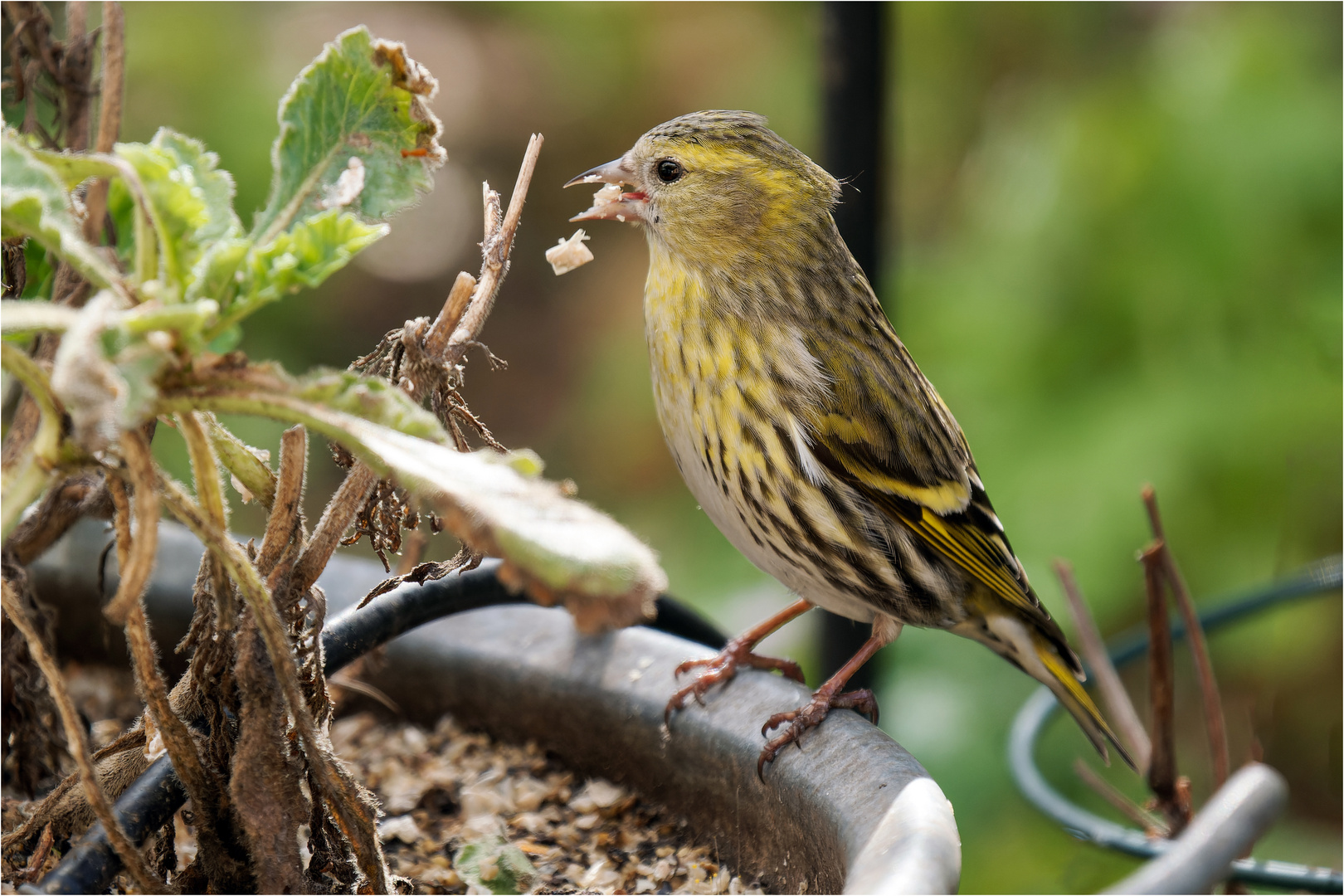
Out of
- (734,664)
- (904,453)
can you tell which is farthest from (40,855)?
(904,453)

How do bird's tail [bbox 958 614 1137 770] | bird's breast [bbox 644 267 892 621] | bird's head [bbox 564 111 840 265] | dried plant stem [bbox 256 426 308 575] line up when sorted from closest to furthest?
dried plant stem [bbox 256 426 308 575] → bird's breast [bbox 644 267 892 621] → bird's head [bbox 564 111 840 265] → bird's tail [bbox 958 614 1137 770]

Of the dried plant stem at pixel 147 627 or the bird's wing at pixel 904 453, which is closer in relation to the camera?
the dried plant stem at pixel 147 627

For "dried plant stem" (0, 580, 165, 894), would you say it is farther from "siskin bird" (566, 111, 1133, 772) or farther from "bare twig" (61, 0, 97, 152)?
"siskin bird" (566, 111, 1133, 772)

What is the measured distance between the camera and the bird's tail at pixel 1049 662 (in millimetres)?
1958

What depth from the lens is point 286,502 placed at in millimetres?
902

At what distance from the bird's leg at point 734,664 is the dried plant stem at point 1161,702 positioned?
442 mm

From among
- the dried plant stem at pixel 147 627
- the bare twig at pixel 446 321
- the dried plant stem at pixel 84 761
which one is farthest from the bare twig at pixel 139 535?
the bare twig at pixel 446 321

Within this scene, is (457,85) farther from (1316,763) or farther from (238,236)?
(238,236)

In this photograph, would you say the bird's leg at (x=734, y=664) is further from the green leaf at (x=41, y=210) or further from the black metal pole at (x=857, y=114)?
the green leaf at (x=41, y=210)

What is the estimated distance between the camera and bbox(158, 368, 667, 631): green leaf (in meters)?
0.65

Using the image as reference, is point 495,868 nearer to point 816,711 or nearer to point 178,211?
point 816,711

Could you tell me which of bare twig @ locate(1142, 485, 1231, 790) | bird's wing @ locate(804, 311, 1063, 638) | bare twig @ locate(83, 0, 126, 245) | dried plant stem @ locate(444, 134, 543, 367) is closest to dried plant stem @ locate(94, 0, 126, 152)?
bare twig @ locate(83, 0, 126, 245)

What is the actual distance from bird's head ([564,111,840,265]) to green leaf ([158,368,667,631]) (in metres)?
1.12

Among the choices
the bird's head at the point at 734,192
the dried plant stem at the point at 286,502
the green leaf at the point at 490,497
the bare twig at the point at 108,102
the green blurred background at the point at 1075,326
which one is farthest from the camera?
the green blurred background at the point at 1075,326
